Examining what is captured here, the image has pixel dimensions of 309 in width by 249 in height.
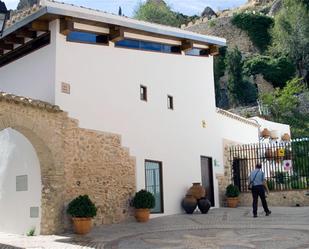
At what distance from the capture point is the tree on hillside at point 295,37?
3953cm

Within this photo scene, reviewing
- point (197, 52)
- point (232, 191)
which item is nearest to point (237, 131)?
point (232, 191)

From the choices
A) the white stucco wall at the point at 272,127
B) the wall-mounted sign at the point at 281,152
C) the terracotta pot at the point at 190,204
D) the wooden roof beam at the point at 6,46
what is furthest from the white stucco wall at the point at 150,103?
the white stucco wall at the point at 272,127

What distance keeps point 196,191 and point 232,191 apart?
2426mm

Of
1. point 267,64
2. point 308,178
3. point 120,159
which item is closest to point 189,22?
point 267,64

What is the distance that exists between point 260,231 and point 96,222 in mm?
4092

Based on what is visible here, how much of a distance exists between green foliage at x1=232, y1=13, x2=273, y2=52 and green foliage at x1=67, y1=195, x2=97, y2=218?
3620cm

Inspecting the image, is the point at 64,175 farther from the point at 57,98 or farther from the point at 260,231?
the point at 260,231

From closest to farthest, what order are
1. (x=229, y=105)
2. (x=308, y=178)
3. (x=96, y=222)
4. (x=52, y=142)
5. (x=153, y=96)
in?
(x=52, y=142), (x=96, y=222), (x=153, y=96), (x=308, y=178), (x=229, y=105)

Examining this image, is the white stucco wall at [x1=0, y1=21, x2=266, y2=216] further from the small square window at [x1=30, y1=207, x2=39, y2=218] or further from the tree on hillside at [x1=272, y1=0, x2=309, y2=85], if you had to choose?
the tree on hillside at [x1=272, y1=0, x2=309, y2=85]

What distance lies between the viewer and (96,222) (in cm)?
1170

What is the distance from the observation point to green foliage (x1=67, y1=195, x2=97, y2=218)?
10641 millimetres

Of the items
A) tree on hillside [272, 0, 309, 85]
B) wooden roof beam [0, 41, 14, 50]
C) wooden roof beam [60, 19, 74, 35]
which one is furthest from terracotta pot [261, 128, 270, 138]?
tree on hillside [272, 0, 309, 85]

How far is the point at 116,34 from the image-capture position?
12.9 metres

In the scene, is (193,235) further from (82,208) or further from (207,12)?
(207,12)
